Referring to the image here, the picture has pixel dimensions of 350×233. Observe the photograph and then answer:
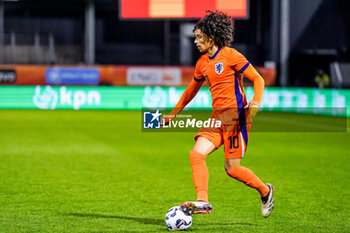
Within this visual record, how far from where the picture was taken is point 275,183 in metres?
9.14

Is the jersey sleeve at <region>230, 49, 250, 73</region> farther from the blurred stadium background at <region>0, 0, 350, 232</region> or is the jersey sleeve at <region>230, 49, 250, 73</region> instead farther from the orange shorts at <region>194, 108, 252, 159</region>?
the blurred stadium background at <region>0, 0, 350, 232</region>

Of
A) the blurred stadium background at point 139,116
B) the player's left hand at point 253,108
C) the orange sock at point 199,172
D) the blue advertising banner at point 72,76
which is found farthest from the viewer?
the blue advertising banner at point 72,76

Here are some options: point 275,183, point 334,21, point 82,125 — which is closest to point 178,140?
point 82,125

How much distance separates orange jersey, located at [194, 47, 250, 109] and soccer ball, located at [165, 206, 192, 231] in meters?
1.03

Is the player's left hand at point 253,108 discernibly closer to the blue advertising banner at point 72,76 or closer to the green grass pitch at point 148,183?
the green grass pitch at point 148,183

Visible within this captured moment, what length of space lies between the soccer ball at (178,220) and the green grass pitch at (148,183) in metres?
0.19

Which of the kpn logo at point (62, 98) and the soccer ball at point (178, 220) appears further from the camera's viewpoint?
the kpn logo at point (62, 98)

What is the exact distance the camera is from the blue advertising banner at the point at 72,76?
30.2 m

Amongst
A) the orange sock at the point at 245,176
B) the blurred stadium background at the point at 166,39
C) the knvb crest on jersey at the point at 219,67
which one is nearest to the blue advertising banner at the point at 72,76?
the blurred stadium background at the point at 166,39

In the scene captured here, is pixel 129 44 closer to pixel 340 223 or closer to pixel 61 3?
pixel 61 3

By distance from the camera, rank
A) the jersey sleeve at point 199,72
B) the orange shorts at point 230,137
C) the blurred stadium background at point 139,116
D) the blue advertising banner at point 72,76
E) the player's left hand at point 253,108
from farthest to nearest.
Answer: the blue advertising banner at point 72,76 → the blurred stadium background at point 139,116 → the jersey sleeve at point 199,72 → the orange shorts at point 230,137 → the player's left hand at point 253,108

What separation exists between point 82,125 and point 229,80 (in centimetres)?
1422

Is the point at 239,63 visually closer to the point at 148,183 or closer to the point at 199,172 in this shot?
the point at 199,172

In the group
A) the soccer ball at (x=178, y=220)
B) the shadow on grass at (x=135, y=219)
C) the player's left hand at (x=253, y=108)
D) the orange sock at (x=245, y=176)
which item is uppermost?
the player's left hand at (x=253, y=108)
